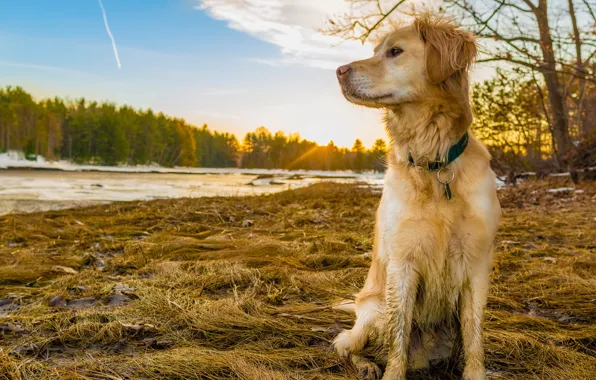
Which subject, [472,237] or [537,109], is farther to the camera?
[537,109]

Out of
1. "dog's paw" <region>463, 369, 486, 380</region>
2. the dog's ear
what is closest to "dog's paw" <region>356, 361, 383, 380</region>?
"dog's paw" <region>463, 369, 486, 380</region>

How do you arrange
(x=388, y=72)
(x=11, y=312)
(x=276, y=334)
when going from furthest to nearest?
(x=11, y=312)
(x=276, y=334)
(x=388, y=72)

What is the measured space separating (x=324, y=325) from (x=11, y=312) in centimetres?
227

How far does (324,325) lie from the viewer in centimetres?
291

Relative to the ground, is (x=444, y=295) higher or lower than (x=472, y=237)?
lower

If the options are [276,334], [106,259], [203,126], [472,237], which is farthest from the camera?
[203,126]

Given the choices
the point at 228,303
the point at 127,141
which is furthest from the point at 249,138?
the point at 228,303

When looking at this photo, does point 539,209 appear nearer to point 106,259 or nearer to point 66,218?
point 106,259

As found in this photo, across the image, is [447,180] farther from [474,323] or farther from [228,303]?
[228,303]

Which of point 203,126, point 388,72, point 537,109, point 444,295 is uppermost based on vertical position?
point 203,126

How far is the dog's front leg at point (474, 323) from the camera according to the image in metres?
2.16

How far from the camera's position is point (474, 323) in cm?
218

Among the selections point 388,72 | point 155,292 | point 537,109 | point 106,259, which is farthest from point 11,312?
point 537,109

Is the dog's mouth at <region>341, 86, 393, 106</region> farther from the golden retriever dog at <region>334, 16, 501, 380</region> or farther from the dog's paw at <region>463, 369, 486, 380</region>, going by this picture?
the dog's paw at <region>463, 369, 486, 380</region>
